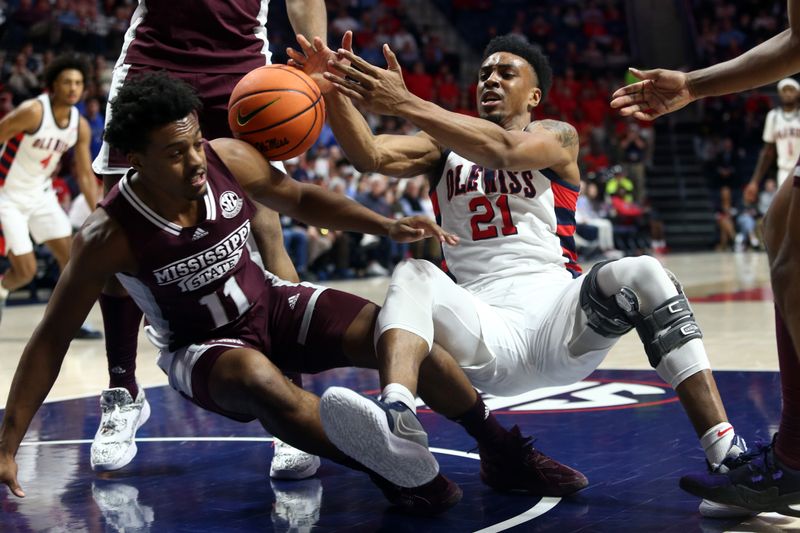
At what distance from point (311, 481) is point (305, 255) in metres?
9.23

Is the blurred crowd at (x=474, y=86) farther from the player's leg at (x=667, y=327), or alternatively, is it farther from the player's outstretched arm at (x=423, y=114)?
the player's leg at (x=667, y=327)

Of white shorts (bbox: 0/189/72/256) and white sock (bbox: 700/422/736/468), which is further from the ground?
white shorts (bbox: 0/189/72/256)

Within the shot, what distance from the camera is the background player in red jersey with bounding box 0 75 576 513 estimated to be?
3113 millimetres

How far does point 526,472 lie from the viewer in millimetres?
3391

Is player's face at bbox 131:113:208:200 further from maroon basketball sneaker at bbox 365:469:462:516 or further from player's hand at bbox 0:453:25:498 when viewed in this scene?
maroon basketball sneaker at bbox 365:469:462:516

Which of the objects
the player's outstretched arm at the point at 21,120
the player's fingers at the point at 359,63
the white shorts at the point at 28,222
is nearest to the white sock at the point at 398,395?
the player's fingers at the point at 359,63

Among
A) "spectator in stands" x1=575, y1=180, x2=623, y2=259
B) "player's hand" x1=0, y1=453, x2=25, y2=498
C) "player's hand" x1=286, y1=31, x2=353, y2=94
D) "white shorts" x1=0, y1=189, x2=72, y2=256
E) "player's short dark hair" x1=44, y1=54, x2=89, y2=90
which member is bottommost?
"spectator in stands" x1=575, y1=180, x2=623, y2=259

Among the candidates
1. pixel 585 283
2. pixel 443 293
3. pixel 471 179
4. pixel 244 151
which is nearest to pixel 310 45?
pixel 244 151

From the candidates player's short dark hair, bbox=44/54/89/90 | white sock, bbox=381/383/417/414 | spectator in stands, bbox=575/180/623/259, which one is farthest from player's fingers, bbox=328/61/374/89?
spectator in stands, bbox=575/180/623/259

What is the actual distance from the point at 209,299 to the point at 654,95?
151 cm

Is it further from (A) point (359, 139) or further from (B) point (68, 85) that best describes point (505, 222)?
(B) point (68, 85)

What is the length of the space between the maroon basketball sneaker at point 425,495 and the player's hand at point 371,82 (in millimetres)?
1144

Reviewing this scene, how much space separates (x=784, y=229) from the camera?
9.09 ft

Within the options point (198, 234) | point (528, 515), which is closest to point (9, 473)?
point (198, 234)
